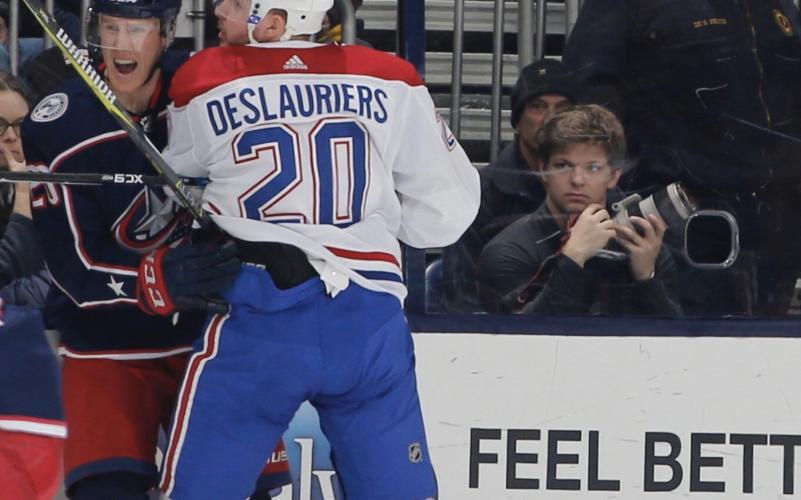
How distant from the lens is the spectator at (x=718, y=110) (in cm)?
405

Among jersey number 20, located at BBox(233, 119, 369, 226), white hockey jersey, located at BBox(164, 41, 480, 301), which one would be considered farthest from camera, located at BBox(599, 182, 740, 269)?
jersey number 20, located at BBox(233, 119, 369, 226)

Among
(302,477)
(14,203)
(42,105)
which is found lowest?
(302,477)

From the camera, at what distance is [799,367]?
404 centimetres

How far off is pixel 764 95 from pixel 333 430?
1295mm

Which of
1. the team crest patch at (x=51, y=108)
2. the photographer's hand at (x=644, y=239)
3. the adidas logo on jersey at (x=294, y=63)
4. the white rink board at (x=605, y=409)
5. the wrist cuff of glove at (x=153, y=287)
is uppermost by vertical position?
the adidas logo on jersey at (x=294, y=63)

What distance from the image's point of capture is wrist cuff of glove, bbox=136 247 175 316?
332 centimetres

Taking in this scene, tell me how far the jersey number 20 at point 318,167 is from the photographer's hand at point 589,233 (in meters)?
0.81

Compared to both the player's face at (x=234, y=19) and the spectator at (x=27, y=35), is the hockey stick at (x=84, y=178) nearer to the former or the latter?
the player's face at (x=234, y=19)

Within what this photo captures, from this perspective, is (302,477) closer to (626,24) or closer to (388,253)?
(388,253)

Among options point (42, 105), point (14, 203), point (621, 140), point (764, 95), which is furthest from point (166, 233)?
point (764, 95)

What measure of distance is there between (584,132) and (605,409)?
58 centimetres

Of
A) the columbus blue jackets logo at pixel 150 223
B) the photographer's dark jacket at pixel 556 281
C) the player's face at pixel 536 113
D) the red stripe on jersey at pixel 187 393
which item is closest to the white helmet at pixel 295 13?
the columbus blue jackets logo at pixel 150 223

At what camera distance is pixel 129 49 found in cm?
344

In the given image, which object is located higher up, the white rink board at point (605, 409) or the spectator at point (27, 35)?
the spectator at point (27, 35)
